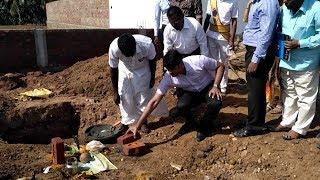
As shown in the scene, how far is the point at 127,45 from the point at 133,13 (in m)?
8.09

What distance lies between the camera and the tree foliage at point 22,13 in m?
29.5

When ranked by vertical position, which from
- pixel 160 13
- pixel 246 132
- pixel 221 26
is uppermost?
pixel 160 13

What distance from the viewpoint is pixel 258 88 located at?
15.5ft

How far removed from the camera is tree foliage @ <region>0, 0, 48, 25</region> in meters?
29.5

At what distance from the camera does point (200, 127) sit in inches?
204

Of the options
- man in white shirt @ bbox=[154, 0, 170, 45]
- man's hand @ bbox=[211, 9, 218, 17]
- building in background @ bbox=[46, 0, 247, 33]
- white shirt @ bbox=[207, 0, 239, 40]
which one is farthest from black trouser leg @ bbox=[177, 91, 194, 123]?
building in background @ bbox=[46, 0, 247, 33]

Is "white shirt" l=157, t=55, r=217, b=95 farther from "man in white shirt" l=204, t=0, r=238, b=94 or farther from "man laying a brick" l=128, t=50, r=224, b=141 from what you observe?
"man in white shirt" l=204, t=0, r=238, b=94

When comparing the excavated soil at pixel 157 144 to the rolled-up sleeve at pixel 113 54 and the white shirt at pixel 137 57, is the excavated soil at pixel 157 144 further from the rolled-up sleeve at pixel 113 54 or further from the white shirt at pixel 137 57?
the rolled-up sleeve at pixel 113 54

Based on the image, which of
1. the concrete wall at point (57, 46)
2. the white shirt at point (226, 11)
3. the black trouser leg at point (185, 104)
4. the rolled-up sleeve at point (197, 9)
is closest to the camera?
the black trouser leg at point (185, 104)

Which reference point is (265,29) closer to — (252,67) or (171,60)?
(252,67)

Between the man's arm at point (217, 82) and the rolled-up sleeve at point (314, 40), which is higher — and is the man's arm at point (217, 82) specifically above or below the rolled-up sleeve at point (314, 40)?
below

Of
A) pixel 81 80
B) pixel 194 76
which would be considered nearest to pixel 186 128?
pixel 194 76

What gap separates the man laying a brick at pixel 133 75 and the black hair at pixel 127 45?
0.20 ft

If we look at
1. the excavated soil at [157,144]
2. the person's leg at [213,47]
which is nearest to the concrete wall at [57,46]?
the excavated soil at [157,144]
